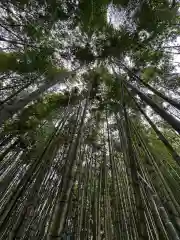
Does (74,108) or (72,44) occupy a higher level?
(72,44)

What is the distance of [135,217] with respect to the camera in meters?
2.61

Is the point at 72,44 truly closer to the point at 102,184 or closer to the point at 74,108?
the point at 74,108

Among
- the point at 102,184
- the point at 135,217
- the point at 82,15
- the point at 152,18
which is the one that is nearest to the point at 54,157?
the point at 102,184

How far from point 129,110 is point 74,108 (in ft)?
4.09

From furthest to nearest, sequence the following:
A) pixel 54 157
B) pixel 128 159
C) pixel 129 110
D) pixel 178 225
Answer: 1. pixel 129 110
2. pixel 54 157
3. pixel 128 159
4. pixel 178 225

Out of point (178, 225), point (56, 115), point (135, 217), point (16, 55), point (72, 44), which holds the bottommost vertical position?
point (178, 225)

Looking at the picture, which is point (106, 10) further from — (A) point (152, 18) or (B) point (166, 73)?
(B) point (166, 73)

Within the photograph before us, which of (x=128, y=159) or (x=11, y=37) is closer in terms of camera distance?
(x=128, y=159)

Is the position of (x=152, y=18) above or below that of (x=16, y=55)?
above

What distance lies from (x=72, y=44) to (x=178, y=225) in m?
4.66

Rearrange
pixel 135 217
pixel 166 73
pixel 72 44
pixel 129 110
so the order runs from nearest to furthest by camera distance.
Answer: pixel 135 217 < pixel 129 110 < pixel 166 73 < pixel 72 44

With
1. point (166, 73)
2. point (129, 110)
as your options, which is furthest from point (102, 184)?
point (166, 73)

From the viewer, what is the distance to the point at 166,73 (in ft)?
17.3

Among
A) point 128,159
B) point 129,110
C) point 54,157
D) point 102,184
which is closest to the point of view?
point 128,159
